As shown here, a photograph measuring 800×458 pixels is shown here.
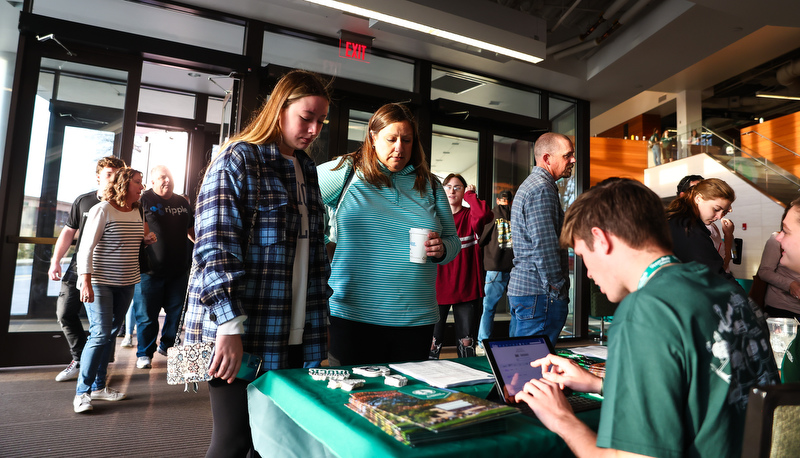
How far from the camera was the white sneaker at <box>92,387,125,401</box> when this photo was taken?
10.4ft

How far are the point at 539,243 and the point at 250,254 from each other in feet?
4.63

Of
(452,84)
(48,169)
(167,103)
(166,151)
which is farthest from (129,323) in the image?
(452,84)

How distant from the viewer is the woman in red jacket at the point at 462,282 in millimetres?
3832

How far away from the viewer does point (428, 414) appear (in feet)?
2.87

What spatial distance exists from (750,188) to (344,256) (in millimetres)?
9661

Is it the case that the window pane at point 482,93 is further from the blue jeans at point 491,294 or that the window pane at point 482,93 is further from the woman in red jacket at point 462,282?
the blue jeans at point 491,294

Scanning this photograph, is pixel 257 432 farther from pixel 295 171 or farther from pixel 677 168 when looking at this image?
pixel 677 168

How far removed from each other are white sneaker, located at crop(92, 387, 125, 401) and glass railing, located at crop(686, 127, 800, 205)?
957 cm

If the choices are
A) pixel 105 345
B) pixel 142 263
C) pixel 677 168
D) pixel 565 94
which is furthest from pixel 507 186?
pixel 677 168

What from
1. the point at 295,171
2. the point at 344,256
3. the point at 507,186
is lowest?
the point at 344,256

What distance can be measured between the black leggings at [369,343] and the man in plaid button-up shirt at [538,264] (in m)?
0.75

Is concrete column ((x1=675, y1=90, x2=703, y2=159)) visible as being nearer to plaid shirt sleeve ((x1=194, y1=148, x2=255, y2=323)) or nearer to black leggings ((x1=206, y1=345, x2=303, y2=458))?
plaid shirt sleeve ((x1=194, y1=148, x2=255, y2=323))

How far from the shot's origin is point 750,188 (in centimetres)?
876

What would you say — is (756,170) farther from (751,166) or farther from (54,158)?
(54,158)
